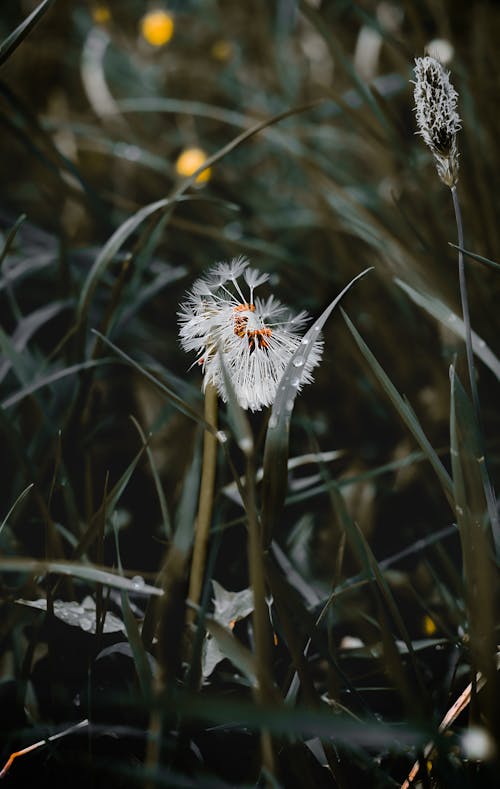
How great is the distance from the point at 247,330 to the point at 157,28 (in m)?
1.25

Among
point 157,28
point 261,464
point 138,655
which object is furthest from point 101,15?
point 138,655

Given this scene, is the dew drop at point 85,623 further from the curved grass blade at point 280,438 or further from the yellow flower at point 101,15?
the yellow flower at point 101,15

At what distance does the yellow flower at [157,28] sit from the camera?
1405mm

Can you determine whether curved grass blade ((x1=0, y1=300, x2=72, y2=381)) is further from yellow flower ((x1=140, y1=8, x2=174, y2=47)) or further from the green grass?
yellow flower ((x1=140, y1=8, x2=174, y2=47))

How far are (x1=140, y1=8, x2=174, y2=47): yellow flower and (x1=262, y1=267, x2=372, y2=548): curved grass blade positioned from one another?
1269 mm

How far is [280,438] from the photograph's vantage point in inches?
15.8

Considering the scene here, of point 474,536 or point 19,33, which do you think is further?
point 19,33

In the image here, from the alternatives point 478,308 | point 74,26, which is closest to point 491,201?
point 478,308

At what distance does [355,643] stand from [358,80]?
1.88ft

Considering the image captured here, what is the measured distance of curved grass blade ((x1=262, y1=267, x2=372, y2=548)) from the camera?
40cm

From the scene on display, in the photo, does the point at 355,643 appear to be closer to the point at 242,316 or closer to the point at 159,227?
the point at 242,316

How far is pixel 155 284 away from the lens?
0.80 m

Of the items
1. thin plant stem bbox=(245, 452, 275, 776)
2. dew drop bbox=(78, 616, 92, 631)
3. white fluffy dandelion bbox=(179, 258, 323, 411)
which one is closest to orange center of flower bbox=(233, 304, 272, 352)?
white fluffy dandelion bbox=(179, 258, 323, 411)

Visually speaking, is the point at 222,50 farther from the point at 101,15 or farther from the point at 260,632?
the point at 260,632
